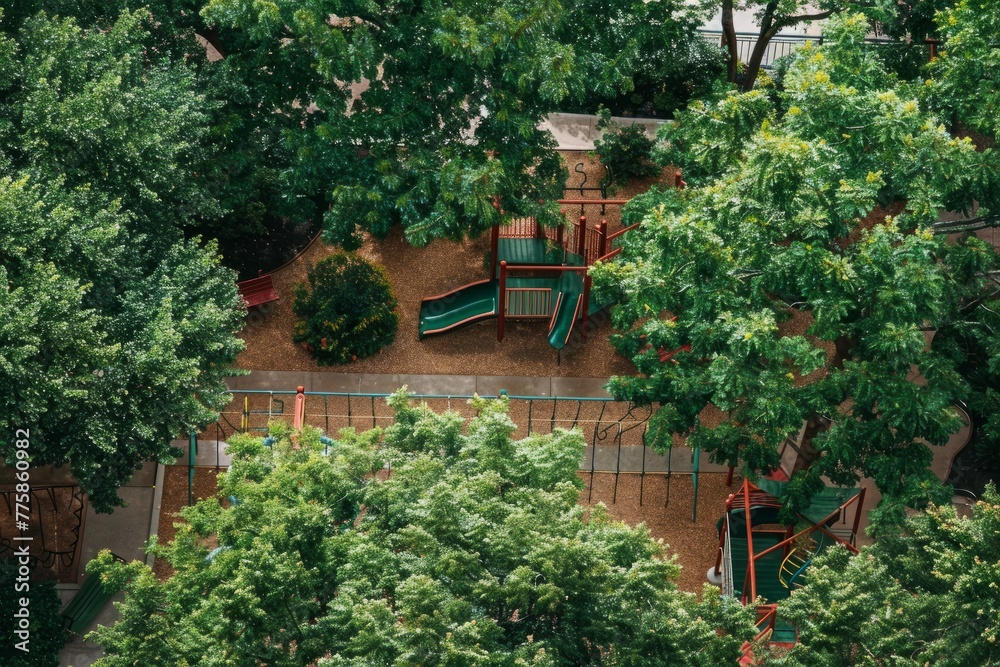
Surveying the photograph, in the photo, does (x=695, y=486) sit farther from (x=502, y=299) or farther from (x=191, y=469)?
(x=191, y=469)

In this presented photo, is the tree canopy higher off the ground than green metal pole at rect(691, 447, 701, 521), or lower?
higher

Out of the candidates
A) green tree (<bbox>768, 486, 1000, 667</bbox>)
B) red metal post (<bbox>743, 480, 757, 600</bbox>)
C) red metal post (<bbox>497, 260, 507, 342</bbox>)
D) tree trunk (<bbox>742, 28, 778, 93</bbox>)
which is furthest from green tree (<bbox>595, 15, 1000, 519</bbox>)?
tree trunk (<bbox>742, 28, 778, 93</bbox>)

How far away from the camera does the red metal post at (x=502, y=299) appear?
31.9 metres

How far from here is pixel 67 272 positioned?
24141mm

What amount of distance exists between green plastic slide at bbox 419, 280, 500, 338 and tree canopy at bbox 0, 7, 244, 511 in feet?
23.1

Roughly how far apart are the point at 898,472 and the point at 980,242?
4357mm

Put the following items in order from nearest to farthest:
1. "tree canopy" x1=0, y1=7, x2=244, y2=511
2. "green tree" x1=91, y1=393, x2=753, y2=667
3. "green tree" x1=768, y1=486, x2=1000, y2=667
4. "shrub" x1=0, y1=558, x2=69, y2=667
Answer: "green tree" x1=91, y1=393, x2=753, y2=667 → "green tree" x1=768, y1=486, x2=1000, y2=667 → "tree canopy" x1=0, y1=7, x2=244, y2=511 → "shrub" x1=0, y1=558, x2=69, y2=667

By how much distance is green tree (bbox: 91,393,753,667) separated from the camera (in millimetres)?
18422

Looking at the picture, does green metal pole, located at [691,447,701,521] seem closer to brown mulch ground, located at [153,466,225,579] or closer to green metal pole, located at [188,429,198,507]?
brown mulch ground, located at [153,466,225,579]

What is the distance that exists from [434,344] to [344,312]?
7.84 feet

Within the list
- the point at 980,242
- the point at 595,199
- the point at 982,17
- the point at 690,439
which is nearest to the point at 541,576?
the point at 690,439

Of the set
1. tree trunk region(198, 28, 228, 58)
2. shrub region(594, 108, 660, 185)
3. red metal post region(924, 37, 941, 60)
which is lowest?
shrub region(594, 108, 660, 185)

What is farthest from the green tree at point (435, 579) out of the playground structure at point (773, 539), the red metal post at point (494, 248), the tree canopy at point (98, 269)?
the red metal post at point (494, 248)

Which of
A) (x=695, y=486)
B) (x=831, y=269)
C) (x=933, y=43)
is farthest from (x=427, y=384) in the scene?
(x=933, y=43)
